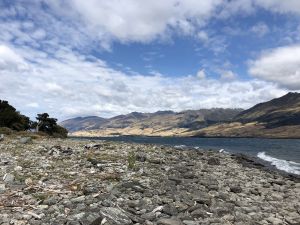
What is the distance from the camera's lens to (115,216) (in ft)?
52.1

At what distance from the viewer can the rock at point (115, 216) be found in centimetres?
1558

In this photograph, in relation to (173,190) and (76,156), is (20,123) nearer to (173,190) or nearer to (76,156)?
(76,156)

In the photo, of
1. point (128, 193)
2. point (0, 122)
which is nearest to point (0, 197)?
point (128, 193)

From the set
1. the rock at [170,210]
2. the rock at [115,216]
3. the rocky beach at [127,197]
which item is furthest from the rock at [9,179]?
the rock at [170,210]

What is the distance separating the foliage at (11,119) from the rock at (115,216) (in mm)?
71016

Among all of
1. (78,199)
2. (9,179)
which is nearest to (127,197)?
(78,199)

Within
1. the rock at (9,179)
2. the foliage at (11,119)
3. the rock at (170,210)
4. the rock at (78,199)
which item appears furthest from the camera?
the foliage at (11,119)

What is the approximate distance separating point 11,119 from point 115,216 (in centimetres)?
7417

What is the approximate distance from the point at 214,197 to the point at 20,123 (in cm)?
7294

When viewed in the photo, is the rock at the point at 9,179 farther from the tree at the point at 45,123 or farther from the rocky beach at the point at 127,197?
the tree at the point at 45,123

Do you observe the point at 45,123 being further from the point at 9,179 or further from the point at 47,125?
the point at 9,179

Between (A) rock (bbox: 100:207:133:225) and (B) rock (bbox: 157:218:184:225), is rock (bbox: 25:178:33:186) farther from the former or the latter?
(B) rock (bbox: 157:218:184:225)

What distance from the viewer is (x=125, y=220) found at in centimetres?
1574

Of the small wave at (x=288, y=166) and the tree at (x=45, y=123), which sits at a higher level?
the tree at (x=45, y=123)
